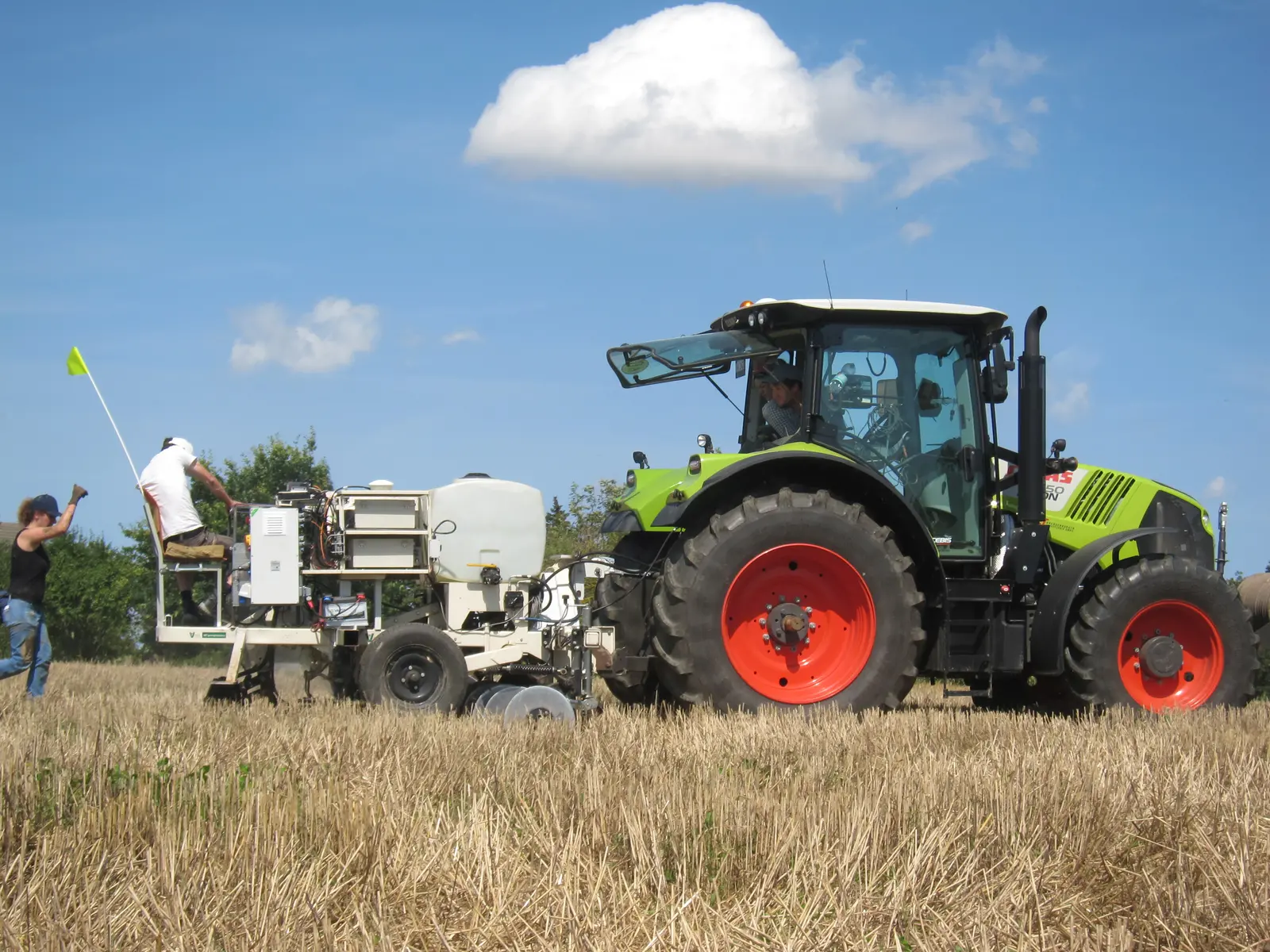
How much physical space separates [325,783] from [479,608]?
4.85 metres

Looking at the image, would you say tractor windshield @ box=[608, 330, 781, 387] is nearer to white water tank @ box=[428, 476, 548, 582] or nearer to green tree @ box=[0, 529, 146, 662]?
white water tank @ box=[428, 476, 548, 582]

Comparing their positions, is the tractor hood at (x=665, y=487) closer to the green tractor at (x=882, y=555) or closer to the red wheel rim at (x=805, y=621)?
the green tractor at (x=882, y=555)

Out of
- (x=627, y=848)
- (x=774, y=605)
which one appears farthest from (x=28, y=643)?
(x=627, y=848)

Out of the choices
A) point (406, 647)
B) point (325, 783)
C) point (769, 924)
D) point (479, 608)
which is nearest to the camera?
point (769, 924)

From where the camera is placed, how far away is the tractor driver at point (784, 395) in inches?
287

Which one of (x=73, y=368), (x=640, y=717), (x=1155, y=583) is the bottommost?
(x=640, y=717)

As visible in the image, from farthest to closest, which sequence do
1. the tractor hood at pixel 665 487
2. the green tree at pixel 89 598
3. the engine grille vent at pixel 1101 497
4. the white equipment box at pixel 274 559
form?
the green tree at pixel 89 598 → the white equipment box at pixel 274 559 → the engine grille vent at pixel 1101 497 → the tractor hood at pixel 665 487

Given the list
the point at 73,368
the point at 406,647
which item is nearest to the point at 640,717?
the point at 406,647

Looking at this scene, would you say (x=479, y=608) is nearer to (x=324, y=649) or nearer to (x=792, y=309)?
(x=324, y=649)

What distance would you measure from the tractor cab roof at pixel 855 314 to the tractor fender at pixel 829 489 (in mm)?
832

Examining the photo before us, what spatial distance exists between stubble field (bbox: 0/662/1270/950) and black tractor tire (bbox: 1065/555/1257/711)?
221 cm

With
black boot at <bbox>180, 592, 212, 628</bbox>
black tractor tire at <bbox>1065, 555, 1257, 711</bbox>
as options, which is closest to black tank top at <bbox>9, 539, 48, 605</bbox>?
black boot at <bbox>180, 592, 212, 628</bbox>

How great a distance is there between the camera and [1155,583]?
23.2 ft

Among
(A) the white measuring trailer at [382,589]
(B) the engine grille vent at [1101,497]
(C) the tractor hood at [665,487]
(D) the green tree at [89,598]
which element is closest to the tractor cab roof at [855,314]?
(C) the tractor hood at [665,487]
